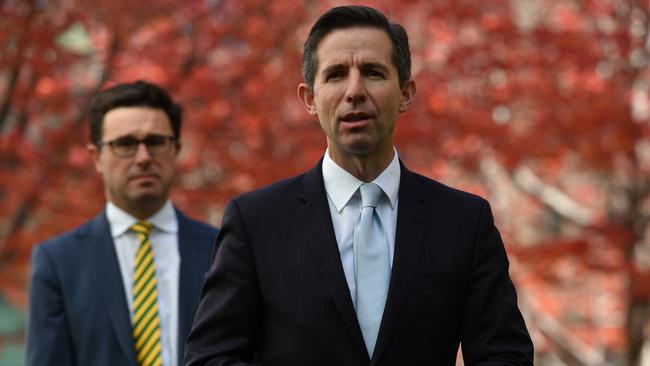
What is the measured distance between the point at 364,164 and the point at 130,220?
226cm

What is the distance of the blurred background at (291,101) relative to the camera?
8.12m

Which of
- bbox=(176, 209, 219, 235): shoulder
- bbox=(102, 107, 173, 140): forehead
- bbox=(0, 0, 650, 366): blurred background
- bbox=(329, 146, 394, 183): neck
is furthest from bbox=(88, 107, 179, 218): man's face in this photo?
bbox=(0, 0, 650, 366): blurred background

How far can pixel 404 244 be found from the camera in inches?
111

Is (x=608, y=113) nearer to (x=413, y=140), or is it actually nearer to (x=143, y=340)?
(x=413, y=140)

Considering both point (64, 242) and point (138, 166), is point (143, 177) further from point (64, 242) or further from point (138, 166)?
point (64, 242)

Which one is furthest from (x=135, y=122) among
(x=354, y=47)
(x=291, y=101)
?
(x=291, y=101)

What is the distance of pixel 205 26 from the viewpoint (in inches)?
337

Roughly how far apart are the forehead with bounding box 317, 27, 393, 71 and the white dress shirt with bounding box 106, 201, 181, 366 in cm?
208

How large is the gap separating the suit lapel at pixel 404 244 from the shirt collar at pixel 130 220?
7.06 feet

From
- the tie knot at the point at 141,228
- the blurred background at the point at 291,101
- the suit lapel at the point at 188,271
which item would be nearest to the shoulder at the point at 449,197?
the suit lapel at the point at 188,271

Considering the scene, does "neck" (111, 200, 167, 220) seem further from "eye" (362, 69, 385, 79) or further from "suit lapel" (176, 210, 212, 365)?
"eye" (362, 69, 385, 79)

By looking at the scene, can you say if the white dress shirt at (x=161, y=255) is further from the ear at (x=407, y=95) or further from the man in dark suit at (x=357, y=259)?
the ear at (x=407, y=95)

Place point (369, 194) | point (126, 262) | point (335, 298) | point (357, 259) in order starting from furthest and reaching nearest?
point (126, 262), point (369, 194), point (357, 259), point (335, 298)

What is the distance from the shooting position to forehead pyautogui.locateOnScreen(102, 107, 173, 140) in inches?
198
